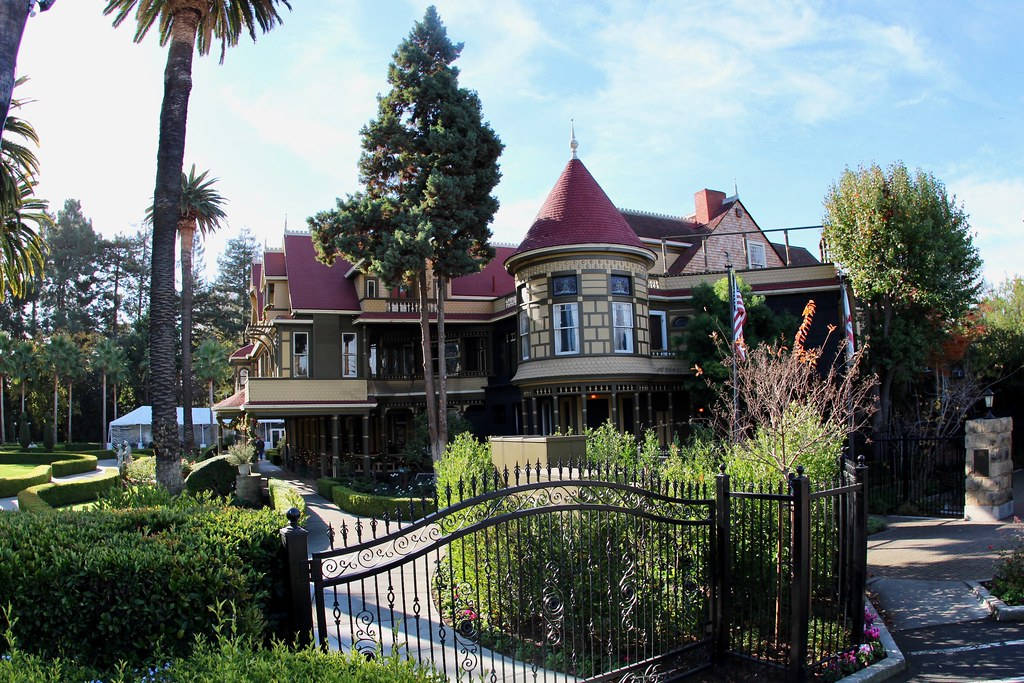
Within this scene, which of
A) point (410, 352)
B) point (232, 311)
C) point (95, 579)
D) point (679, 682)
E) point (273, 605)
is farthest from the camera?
point (232, 311)

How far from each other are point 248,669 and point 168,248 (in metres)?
13.1

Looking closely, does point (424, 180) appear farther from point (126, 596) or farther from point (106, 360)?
point (106, 360)

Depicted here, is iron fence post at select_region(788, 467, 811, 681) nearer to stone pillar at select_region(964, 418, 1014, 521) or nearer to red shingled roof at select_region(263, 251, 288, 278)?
stone pillar at select_region(964, 418, 1014, 521)

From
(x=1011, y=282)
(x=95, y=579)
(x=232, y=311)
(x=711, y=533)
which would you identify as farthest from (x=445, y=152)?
(x=232, y=311)

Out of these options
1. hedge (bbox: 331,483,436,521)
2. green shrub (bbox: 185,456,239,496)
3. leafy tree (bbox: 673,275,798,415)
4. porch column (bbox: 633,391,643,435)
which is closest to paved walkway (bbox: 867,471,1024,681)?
leafy tree (bbox: 673,275,798,415)

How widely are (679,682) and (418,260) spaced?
63.1 feet

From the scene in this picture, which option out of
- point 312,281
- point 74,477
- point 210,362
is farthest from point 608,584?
point 210,362

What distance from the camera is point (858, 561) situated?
26.3 feet

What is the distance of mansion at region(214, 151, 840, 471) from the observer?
2655 centimetres

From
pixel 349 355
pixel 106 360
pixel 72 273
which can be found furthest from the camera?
pixel 72 273

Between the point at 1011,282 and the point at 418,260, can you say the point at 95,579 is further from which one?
the point at 1011,282

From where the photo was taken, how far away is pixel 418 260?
24.6 m

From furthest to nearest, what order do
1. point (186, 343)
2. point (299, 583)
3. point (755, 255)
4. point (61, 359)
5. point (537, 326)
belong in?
point (61, 359) → point (186, 343) → point (755, 255) → point (537, 326) → point (299, 583)

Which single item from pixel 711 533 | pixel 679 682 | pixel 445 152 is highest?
pixel 445 152
